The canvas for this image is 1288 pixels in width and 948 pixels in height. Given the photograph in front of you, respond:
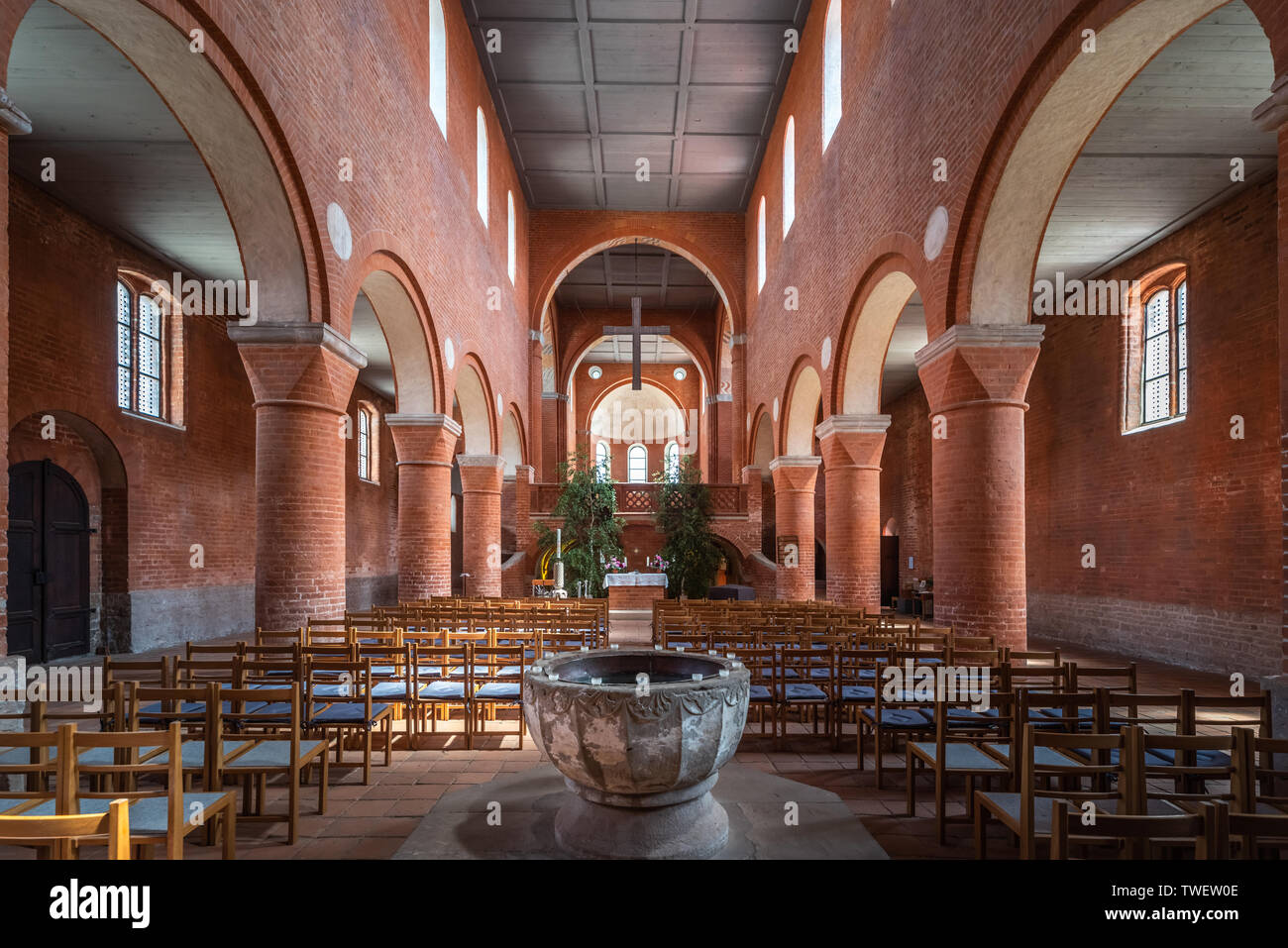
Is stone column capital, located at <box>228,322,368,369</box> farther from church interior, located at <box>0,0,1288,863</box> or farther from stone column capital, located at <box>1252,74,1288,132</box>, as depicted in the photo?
stone column capital, located at <box>1252,74,1288,132</box>

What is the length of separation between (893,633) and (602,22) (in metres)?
11.8

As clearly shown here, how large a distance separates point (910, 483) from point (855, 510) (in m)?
11.7

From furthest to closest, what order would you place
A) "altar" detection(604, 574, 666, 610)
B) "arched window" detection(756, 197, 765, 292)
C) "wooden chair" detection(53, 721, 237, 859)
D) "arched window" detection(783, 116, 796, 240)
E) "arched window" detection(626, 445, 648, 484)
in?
"arched window" detection(626, 445, 648, 484), "arched window" detection(756, 197, 765, 292), "altar" detection(604, 574, 666, 610), "arched window" detection(783, 116, 796, 240), "wooden chair" detection(53, 721, 237, 859)

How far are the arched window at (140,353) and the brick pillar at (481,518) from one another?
5.59 meters

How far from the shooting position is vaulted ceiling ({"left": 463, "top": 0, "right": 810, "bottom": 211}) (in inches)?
542

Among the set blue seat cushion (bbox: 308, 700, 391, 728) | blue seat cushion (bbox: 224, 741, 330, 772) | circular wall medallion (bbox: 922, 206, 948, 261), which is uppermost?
circular wall medallion (bbox: 922, 206, 948, 261)

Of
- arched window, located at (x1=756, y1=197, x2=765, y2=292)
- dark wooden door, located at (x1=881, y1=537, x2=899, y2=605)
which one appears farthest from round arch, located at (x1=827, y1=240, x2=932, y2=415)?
dark wooden door, located at (x1=881, y1=537, x2=899, y2=605)

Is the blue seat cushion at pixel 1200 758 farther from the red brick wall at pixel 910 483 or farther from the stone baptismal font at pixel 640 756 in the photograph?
the red brick wall at pixel 910 483

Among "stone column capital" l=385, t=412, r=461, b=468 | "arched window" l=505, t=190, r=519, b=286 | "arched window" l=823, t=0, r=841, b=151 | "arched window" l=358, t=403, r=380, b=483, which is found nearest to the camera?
"stone column capital" l=385, t=412, r=461, b=468

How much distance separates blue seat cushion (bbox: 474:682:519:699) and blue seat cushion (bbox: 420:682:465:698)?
0.45 ft

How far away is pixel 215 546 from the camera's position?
1420 cm

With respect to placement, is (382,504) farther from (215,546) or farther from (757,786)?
(757,786)

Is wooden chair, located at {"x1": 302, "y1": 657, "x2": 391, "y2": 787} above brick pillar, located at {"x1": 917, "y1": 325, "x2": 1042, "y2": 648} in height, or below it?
below

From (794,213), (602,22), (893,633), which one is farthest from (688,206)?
(893,633)
